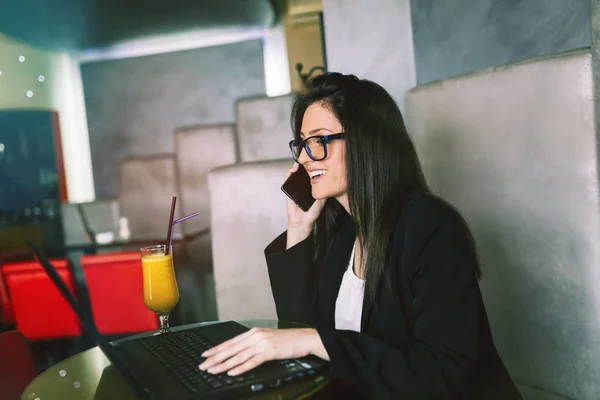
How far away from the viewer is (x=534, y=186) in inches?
55.6

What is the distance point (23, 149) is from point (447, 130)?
3293 millimetres

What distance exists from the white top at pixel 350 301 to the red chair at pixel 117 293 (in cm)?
174

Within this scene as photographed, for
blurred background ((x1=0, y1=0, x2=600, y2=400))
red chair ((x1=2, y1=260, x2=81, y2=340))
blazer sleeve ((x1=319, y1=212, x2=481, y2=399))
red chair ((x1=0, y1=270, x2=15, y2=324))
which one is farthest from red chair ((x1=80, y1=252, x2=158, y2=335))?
blazer sleeve ((x1=319, y1=212, x2=481, y2=399))

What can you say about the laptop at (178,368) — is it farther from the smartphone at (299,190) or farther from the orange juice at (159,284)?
the smartphone at (299,190)

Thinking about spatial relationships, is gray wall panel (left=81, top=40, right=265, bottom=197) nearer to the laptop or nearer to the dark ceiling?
the dark ceiling

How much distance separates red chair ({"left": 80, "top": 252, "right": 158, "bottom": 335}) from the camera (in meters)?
2.82

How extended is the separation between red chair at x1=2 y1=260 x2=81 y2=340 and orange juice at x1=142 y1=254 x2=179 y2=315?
182cm

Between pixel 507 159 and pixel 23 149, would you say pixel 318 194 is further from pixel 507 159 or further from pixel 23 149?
pixel 23 149

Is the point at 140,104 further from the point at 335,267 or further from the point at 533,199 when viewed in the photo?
the point at 533,199

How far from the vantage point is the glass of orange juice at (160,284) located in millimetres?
1256

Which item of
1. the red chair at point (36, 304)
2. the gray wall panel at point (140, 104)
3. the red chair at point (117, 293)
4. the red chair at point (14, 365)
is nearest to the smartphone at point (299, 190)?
the red chair at point (14, 365)

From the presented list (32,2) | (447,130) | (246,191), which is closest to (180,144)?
(32,2)

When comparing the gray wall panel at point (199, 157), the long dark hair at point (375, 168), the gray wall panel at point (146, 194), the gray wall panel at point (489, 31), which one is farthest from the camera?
the gray wall panel at point (146, 194)

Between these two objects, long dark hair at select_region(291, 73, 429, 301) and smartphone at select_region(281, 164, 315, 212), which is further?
smartphone at select_region(281, 164, 315, 212)
